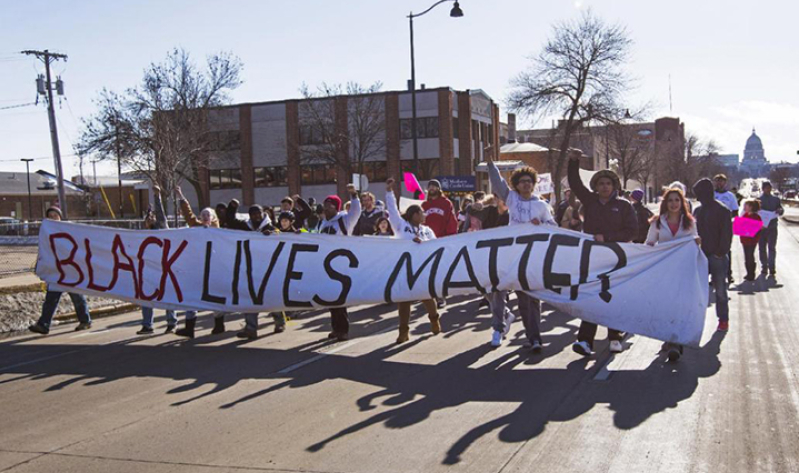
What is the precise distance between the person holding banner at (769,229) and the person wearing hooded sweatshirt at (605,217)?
8.33m

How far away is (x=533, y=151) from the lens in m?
77.2

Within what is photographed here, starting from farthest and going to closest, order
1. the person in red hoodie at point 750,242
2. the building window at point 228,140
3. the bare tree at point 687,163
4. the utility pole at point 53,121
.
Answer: the bare tree at point 687,163 < the building window at point 228,140 < the utility pole at point 53,121 < the person in red hoodie at point 750,242

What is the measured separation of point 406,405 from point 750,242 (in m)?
11.0

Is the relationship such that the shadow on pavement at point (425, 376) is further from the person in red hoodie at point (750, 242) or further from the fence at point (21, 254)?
the fence at point (21, 254)

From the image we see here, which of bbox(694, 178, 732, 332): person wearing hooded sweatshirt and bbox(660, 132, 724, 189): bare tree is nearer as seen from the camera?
bbox(694, 178, 732, 332): person wearing hooded sweatshirt

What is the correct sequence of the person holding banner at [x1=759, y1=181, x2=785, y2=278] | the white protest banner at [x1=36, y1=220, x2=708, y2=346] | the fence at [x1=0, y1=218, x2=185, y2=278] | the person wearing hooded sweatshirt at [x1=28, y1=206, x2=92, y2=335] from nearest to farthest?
the white protest banner at [x1=36, y1=220, x2=708, y2=346], the person wearing hooded sweatshirt at [x1=28, y1=206, x2=92, y2=335], the person holding banner at [x1=759, y1=181, x2=785, y2=278], the fence at [x1=0, y1=218, x2=185, y2=278]

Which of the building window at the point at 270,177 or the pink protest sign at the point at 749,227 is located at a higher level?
the building window at the point at 270,177

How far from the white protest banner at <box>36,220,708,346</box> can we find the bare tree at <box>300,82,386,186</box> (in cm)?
4272

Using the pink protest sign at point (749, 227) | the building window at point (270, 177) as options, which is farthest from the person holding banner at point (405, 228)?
the building window at point (270, 177)

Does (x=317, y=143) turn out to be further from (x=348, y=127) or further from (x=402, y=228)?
(x=402, y=228)

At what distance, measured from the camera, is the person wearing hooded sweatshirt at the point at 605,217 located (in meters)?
8.38

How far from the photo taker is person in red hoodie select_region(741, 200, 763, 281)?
1497cm

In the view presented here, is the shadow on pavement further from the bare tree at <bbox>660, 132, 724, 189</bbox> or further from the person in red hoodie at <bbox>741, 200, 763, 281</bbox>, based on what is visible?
the bare tree at <bbox>660, 132, 724, 189</bbox>

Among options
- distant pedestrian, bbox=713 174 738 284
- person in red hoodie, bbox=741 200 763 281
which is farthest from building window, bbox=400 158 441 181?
person in red hoodie, bbox=741 200 763 281
